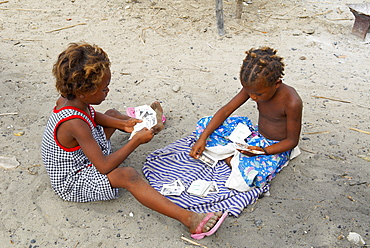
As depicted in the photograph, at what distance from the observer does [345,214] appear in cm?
282

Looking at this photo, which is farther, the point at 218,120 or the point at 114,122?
the point at 218,120

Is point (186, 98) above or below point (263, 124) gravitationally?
below

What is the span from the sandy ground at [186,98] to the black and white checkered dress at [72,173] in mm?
110

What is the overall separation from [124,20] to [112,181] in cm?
441

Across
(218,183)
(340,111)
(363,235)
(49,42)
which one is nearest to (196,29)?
(49,42)

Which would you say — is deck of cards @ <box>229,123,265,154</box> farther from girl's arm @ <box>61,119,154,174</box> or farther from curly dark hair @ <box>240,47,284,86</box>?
girl's arm @ <box>61,119,154,174</box>

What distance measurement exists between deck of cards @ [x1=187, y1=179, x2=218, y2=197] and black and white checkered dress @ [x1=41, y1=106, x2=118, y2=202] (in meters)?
0.65

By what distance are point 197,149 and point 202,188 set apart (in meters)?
0.45

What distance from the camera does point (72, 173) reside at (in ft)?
9.32


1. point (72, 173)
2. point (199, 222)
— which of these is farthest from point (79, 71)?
point (199, 222)

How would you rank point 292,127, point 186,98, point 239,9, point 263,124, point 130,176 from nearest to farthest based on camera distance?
point 130,176 < point 292,127 < point 263,124 < point 186,98 < point 239,9

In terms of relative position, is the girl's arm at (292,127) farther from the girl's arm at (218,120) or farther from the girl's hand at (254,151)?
the girl's arm at (218,120)

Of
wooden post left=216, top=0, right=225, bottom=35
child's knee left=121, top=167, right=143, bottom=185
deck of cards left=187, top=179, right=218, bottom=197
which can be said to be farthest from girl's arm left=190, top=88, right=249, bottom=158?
wooden post left=216, top=0, right=225, bottom=35

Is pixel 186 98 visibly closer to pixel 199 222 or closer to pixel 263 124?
pixel 263 124
